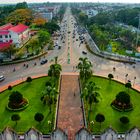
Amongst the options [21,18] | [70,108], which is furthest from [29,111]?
[21,18]

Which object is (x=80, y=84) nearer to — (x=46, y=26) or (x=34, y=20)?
(x=46, y=26)

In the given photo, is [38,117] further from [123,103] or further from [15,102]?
[123,103]

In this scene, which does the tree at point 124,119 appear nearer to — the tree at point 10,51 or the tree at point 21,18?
the tree at point 10,51

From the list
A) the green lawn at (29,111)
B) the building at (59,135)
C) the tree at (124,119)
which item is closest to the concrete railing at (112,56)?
the green lawn at (29,111)

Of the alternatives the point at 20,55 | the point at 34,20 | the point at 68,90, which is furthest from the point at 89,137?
the point at 34,20

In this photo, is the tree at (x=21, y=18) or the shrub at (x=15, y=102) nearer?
the shrub at (x=15, y=102)

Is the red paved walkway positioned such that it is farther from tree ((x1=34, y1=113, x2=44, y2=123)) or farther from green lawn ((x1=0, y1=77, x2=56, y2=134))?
tree ((x1=34, y1=113, x2=44, y2=123))

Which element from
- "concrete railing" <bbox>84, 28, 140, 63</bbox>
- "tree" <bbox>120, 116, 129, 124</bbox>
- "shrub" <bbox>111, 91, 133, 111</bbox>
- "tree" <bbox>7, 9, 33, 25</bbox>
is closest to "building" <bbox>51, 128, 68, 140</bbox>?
"tree" <bbox>120, 116, 129, 124</bbox>
